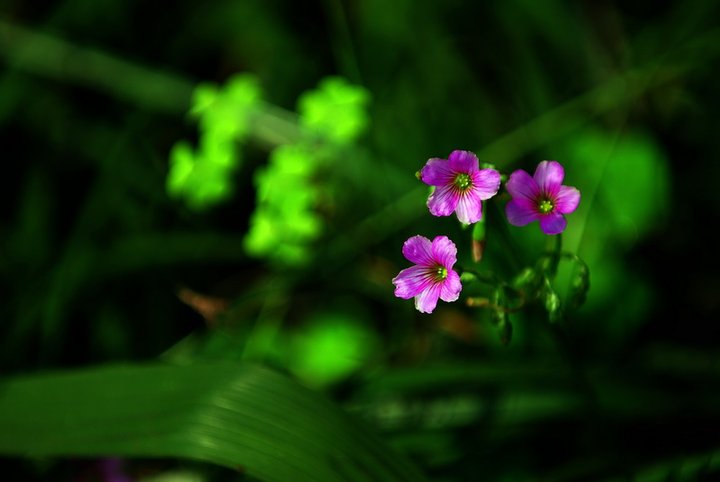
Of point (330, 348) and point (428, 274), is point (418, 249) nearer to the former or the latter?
point (428, 274)

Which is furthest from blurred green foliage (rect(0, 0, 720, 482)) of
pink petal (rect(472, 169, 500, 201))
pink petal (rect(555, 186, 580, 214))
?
pink petal (rect(472, 169, 500, 201))

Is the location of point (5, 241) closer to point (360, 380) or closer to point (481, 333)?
point (360, 380)

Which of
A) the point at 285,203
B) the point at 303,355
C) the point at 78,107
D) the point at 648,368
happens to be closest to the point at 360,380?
the point at 303,355

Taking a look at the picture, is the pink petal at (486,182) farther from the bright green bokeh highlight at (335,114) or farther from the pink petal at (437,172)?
the bright green bokeh highlight at (335,114)

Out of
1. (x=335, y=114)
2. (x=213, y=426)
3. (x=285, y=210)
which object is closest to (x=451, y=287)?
(x=213, y=426)

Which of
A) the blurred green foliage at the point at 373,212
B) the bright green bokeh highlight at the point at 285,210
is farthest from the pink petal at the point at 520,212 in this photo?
the bright green bokeh highlight at the point at 285,210

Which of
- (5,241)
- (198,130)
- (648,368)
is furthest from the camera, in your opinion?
(198,130)
